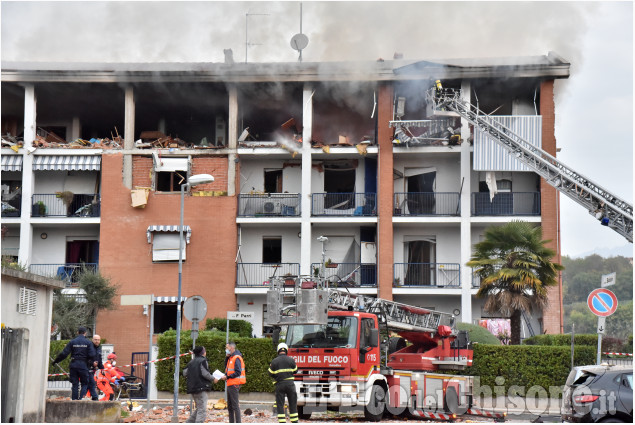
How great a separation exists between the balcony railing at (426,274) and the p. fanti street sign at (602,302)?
1886cm

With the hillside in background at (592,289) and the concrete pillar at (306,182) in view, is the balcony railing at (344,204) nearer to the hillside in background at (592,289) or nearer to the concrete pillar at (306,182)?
the concrete pillar at (306,182)

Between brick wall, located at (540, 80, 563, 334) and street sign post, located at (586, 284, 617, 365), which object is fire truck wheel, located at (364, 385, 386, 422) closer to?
street sign post, located at (586, 284, 617, 365)

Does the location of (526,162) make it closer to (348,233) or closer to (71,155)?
(348,233)

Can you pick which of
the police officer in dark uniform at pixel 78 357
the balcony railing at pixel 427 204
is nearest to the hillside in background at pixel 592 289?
the balcony railing at pixel 427 204

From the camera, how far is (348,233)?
37.9 m

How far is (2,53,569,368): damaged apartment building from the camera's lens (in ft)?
119

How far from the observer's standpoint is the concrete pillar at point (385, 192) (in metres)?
36.4

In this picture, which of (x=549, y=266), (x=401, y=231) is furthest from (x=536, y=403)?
(x=401, y=231)

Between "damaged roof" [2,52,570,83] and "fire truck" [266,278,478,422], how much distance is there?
1677cm

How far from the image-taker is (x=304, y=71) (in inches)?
1443

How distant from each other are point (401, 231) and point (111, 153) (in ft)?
41.2

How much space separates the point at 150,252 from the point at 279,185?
20.2 ft

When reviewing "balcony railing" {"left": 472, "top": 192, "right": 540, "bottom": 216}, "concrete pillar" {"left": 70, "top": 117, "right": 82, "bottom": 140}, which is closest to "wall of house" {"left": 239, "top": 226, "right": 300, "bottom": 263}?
"balcony railing" {"left": 472, "top": 192, "right": 540, "bottom": 216}

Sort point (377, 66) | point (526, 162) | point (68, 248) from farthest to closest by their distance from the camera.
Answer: point (68, 248) < point (377, 66) < point (526, 162)
